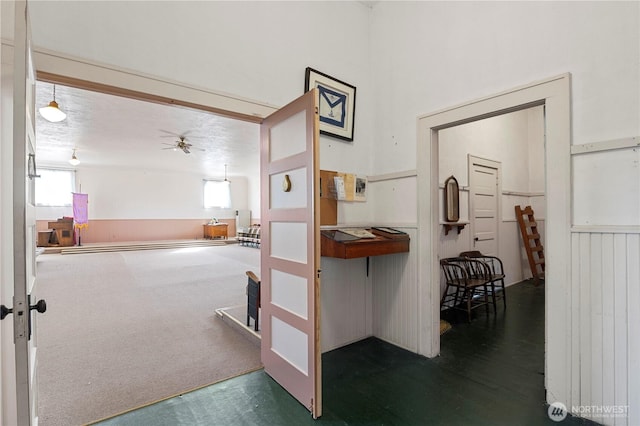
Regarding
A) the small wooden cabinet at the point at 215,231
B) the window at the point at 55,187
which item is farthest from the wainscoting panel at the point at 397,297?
the window at the point at 55,187

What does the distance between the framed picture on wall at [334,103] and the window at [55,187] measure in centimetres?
1145

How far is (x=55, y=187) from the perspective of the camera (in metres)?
10.4

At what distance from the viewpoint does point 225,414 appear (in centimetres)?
203

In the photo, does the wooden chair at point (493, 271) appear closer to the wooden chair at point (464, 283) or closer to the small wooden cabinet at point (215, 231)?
the wooden chair at point (464, 283)

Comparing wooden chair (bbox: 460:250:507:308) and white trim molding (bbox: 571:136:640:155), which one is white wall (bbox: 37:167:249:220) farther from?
white trim molding (bbox: 571:136:640:155)

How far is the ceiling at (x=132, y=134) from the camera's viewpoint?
4.76 meters

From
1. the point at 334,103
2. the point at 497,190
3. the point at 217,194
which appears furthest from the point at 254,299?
the point at 217,194

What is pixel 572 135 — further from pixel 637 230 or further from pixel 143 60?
pixel 143 60

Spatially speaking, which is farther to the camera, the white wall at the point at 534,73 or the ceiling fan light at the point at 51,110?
the ceiling fan light at the point at 51,110

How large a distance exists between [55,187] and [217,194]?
17.9ft

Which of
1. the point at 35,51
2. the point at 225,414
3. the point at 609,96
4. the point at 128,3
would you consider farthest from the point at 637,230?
the point at 35,51

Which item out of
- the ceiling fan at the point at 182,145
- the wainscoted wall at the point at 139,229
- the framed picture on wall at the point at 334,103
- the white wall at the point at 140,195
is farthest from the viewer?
the wainscoted wall at the point at 139,229

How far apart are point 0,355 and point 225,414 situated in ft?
4.33

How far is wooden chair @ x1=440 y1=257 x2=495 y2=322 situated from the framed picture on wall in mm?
2170
